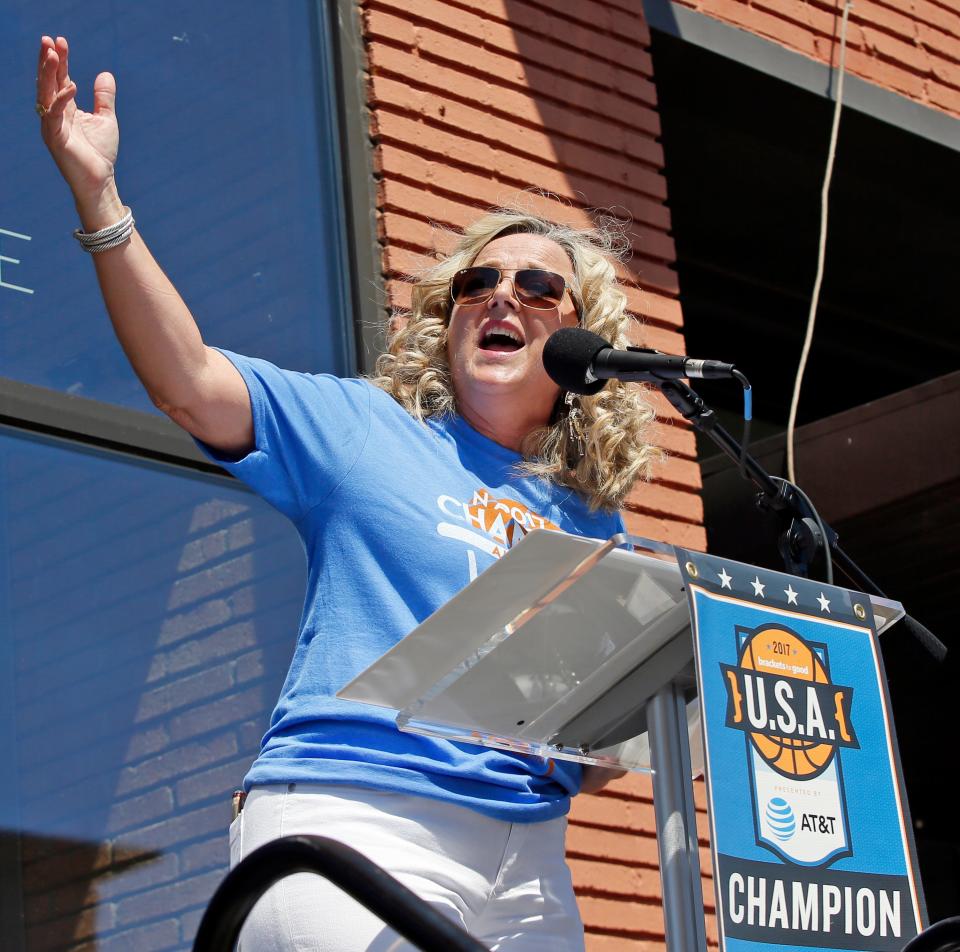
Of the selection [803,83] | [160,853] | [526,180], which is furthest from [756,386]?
[160,853]

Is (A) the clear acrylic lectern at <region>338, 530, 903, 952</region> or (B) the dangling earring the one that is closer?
(A) the clear acrylic lectern at <region>338, 530, 903, 952</region>

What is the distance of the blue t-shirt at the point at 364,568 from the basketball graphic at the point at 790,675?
61 centimetres

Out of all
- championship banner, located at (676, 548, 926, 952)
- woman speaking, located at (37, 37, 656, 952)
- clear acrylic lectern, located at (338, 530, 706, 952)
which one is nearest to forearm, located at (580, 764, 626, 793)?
woman speaking, located at (37, 37, 656, 952)

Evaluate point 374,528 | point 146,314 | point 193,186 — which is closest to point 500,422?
point 374,528

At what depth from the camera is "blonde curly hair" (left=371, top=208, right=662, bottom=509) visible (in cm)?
321

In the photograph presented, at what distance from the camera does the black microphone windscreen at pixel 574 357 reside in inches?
105

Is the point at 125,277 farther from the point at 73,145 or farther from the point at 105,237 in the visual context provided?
the point at 73,145

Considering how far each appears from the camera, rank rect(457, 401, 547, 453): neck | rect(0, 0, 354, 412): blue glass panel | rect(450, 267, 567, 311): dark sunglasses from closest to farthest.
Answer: rect(457, 401, 547, 453): neck → rect(450, 267, 567, 311): dark sunglasses → rect(0, 0, 354, 412): blue glass panel

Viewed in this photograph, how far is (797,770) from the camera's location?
7.23 ft

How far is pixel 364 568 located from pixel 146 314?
22.6 inches

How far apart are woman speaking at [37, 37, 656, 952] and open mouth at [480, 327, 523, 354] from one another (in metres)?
0.01

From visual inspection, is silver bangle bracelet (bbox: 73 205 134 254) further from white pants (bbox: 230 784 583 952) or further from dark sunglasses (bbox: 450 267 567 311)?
dark sunglasses (bbox: 450 267 567 311)

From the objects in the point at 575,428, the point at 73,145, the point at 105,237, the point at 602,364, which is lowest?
the point at 602,364

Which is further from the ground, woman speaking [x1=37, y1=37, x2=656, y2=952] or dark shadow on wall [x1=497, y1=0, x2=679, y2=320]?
dark shadow on wall [x1=497, y1=0, x2=679, y2=320]
